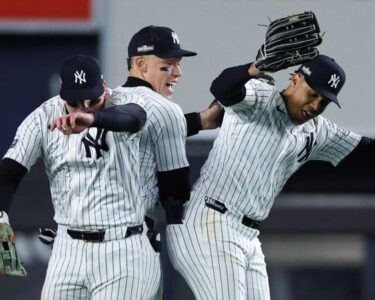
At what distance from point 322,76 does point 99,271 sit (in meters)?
1.22

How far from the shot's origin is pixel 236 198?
7.04 metres

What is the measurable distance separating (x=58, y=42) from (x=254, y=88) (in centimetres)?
357

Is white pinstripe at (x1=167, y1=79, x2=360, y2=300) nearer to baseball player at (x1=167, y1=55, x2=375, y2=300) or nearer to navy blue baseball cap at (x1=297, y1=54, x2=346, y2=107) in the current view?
baseball player at (x1=167, y1=55, x2=375, y2=300)

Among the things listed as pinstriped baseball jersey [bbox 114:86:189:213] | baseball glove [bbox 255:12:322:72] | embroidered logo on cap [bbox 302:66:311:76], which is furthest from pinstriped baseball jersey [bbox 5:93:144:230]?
embroidered logo on cap [bbox 302:66:311:76]

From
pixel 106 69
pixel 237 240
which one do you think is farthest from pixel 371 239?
pixel 237 240

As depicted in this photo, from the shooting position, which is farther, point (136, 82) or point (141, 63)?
point (141, 63)

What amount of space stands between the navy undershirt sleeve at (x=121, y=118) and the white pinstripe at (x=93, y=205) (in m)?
0.12

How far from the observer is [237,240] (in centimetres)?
702

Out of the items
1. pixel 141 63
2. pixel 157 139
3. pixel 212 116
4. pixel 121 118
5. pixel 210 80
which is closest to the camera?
pixel 121 118

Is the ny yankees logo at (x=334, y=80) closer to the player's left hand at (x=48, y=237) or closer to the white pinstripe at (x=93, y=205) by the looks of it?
the white pinstripe at (x=93, y=205)

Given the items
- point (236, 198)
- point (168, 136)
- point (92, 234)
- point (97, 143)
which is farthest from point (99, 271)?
point (236, 198)

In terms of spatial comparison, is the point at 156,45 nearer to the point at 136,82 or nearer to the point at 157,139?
the point at 136,82

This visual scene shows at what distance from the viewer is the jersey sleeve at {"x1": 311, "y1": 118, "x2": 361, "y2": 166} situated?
7.30m

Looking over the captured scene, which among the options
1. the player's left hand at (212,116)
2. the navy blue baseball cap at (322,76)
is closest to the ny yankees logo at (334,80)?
the navy blue baseball cap at (322,76)
